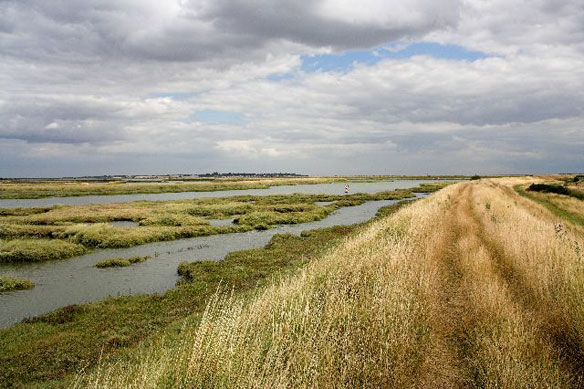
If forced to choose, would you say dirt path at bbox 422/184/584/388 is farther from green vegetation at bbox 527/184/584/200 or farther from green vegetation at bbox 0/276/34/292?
green vegetation at bbox 527/184/584/200

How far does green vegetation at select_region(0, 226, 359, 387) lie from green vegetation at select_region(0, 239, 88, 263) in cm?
1110

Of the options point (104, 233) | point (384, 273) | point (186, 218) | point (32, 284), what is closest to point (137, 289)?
point (32, 284)

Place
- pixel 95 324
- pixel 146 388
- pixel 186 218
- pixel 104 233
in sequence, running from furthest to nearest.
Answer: pixel 186 218, pixel 104 233, pixel 95 324, pixel 146 388

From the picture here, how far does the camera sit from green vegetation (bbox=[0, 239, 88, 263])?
79.0 feet

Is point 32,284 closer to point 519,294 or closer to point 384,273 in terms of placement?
point 384,273

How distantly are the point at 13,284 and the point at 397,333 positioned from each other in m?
20.3

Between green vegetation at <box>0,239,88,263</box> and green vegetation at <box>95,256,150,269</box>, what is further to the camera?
green vegetation at <box>0,239,88,263</box>

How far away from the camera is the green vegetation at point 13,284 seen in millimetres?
17792

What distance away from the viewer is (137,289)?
58.5 ft

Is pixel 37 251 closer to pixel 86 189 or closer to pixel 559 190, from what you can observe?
pixel 559 190

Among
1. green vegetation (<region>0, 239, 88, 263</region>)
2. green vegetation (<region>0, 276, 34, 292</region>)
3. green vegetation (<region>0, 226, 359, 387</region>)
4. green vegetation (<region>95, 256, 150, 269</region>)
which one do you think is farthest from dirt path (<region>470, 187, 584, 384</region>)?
green vegetation (<region>0, 239, 88, 263</region>)

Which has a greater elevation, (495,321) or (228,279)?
(495,321)

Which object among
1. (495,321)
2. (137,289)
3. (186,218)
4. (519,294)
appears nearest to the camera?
(495,321)

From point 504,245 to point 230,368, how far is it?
11965 mm
